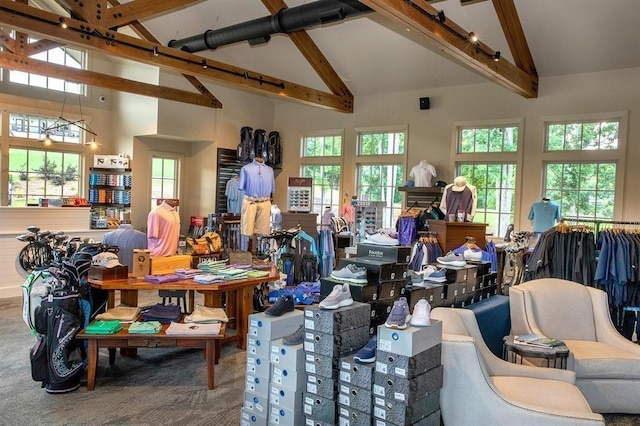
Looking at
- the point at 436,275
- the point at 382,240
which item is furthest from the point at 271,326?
the point at 436,275

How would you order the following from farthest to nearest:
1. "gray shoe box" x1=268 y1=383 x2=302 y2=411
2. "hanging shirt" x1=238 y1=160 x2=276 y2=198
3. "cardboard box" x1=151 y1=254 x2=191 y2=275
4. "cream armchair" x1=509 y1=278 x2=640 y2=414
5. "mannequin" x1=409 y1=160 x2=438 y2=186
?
"mannequin" x1=409 y1=160 x2=438 y2=186 → "hanging shirt" x1=238 y1=160 x2=276 y2=198 → "cardboard box" x1=151 y1=254 x2=191 y2=275 → "cream armchair" x1=509 y1=278 x2=640 y2=414 → "gray shoe box" x1=268 y1=383 x2=302 y2=411

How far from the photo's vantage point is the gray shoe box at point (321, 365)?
8.41 ft

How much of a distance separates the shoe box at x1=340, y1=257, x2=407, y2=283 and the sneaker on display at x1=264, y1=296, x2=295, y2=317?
0.46m

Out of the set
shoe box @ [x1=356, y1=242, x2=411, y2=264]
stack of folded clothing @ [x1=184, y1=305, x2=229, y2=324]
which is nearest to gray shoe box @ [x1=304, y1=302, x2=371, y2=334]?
shoe box @ [x1=356, y1=242, x2=411, y2=264]

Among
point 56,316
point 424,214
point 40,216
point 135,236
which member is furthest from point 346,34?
point 56,316

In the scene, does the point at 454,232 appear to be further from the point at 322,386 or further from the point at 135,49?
the point at 135,49

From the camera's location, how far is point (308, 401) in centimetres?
264

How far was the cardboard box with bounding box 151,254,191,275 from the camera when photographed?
4.37 m

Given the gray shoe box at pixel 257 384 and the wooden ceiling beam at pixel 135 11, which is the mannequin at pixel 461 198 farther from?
the gray shoe box at pixel 257 384

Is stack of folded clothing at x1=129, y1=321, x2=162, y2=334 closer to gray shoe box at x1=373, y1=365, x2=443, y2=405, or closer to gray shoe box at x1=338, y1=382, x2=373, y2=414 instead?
gray shoe box at x1=338, y1=382, x2=373, y2=414

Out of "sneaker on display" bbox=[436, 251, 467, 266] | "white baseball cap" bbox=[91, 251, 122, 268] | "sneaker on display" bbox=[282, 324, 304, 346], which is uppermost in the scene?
"sneaker on display" bbox=[436, 251, 467, 266]

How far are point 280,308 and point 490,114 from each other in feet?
22.3

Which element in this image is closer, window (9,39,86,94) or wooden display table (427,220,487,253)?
wooden display table (427,220,487,253)

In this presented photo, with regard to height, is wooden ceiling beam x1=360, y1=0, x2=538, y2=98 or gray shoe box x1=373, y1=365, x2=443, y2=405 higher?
wooden ceiling beam x1=360, y1=0, x2=538, y2=98
